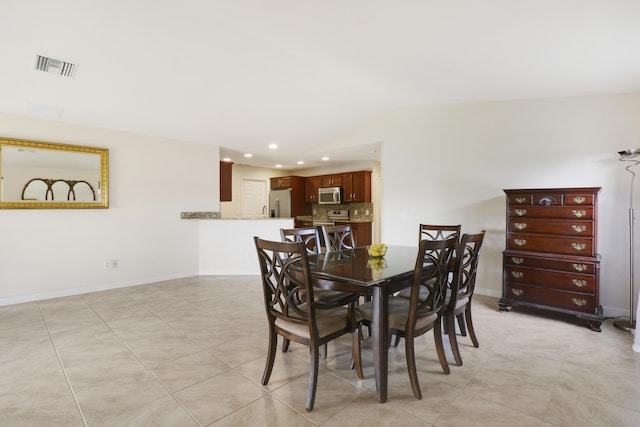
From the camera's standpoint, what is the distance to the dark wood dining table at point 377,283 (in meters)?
1.83

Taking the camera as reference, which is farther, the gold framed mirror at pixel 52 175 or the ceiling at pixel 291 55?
the gold framed mirror at pixel 52 175

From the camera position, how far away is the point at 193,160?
527cm

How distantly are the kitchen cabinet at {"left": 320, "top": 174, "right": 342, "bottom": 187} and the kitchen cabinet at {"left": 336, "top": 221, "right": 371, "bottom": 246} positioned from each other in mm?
967

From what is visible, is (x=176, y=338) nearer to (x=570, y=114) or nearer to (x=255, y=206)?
(x=570, y=114)

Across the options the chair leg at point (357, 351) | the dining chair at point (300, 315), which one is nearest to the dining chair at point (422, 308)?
the chair leg at point (357, 351)

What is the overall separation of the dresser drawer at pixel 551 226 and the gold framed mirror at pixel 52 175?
5.26m

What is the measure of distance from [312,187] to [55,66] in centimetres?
559

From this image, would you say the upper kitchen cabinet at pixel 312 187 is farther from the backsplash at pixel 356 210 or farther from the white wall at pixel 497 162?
the white wall at pixel 497 162

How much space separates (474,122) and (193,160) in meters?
4.38

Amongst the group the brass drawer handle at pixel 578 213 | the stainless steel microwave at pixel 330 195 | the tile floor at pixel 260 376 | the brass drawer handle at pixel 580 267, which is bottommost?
the tile floor at pixel 260 376

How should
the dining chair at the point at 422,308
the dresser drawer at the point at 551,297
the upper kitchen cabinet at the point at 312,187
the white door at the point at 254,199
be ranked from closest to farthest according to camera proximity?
1. the dining chair at the point at 422,308
2. the dresser drawer at the point at 551,297
3. the upper kitchen cabinet at the point at 312,187
4. the white door at the point at 254,199

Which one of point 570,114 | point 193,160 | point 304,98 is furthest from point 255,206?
point 570,114

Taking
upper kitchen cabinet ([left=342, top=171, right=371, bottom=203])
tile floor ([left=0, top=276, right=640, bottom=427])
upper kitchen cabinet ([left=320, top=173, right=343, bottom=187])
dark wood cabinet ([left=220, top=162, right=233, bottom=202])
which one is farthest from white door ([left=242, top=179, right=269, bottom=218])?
tile floor ([left=0, top=276, right=640, bottom=427])

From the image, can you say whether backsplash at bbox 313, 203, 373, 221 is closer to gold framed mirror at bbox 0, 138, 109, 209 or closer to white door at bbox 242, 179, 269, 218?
white door at bbox 242, 179, 269, 218
